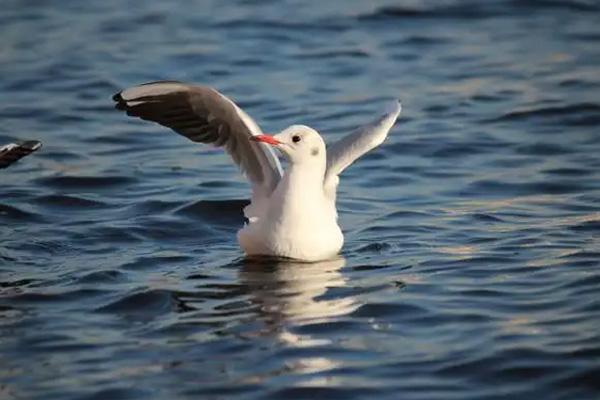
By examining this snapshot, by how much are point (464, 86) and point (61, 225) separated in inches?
228

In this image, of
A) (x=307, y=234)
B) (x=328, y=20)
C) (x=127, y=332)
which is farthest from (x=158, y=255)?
(x=328, y=20)

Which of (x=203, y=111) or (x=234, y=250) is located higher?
(x=203, y=111)

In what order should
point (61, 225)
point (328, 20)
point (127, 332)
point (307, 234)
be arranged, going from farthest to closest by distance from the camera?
point (328, 20)
point (61, 225)
point (307, 234)
point (127, 332)

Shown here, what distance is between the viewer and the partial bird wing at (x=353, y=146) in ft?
32.1

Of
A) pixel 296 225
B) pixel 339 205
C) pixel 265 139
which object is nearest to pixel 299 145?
pixel 265 139

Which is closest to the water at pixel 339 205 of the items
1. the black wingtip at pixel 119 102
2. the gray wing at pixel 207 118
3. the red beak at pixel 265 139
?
the gray wing at pixel 207 118

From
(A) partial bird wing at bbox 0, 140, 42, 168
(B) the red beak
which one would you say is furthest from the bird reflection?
(A) partial bird wing at bbox 0, 140, 42, 168

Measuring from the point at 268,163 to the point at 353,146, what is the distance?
2.19ft

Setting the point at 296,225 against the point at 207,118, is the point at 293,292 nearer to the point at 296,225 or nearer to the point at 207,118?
the point at 296,225

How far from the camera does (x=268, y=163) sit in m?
9.51

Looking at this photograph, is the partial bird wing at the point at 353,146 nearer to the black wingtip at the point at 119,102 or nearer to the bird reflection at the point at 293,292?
the bird reflection at the point at 293,292

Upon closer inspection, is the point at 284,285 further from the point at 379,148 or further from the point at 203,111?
the point at 379,148

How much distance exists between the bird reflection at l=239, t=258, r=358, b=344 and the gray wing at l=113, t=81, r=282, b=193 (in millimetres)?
598

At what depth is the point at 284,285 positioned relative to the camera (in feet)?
28.9
